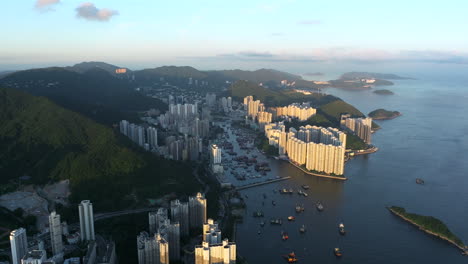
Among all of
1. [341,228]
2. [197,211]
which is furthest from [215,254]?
[341,228]

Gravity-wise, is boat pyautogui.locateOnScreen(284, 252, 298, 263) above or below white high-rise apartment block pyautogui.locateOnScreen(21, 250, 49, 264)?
below

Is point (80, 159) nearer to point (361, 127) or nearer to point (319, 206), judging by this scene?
point (319, 206)

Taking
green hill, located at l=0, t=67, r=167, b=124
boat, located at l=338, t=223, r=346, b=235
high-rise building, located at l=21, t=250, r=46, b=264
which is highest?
green hill, located at l=0, t=67, r=167, b=124

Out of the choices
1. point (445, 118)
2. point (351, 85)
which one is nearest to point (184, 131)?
point (445, 118)

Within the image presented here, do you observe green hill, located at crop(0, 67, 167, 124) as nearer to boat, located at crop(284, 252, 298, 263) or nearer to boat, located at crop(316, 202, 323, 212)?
boat, located at crop(316, 202, 323, 212)

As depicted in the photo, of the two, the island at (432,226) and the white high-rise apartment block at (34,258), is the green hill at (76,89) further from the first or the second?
the white high-rise apartment block at (34,258)

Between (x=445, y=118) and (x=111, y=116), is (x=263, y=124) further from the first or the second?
(x=445, y=118)

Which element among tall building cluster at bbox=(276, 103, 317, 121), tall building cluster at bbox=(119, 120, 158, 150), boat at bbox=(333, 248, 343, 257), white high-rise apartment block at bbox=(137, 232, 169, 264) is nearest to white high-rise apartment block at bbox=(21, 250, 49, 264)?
white high-rise apartment block at bbox=(137, 232, 169, 264)
